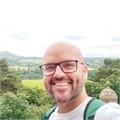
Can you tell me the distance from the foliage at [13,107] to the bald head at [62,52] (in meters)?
1.02

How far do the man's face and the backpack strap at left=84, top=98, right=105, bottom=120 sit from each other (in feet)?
0.10

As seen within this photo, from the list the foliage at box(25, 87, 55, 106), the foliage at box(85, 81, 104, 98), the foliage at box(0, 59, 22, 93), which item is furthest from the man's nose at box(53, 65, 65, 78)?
the foliage at box(0, 59, 22, 93)

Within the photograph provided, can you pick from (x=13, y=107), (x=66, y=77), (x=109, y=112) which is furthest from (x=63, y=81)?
(x=13, y=107)

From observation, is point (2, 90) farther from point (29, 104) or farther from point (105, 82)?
point (105, 82)

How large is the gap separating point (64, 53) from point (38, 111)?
96 cm

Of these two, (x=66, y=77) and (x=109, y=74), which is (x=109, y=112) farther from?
(x=109, y=74)

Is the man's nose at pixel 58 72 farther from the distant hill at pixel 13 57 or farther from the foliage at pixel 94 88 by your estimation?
the distant hill at pixel 13 57

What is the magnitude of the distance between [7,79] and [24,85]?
93 mm

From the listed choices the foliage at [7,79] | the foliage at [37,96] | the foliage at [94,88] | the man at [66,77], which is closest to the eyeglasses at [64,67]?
the man at [66,77]

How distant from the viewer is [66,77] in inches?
19.0

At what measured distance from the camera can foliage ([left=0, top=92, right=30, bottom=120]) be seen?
4.92 feet

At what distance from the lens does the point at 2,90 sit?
1.54 m

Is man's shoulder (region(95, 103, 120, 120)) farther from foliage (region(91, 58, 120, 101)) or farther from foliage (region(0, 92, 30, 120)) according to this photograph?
foliage (region(0, 92, 30, 120))

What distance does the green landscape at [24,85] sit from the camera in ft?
4.54
